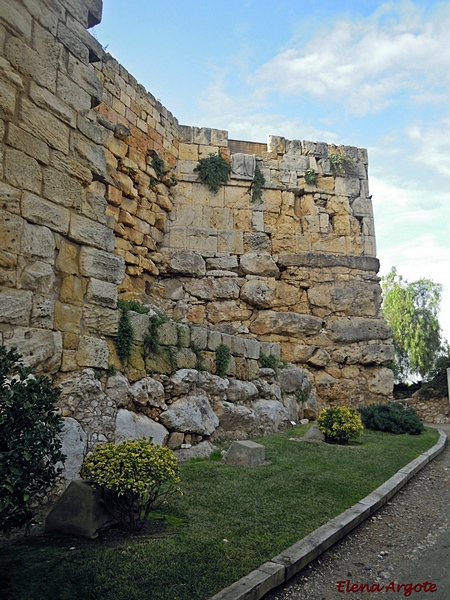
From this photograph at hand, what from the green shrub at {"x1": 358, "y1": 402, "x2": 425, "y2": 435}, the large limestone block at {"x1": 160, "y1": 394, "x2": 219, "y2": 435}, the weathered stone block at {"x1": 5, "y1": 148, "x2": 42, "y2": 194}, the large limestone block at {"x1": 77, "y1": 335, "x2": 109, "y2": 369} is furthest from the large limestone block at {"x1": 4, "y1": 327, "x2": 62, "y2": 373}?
the green shrub at {"x1": 358, "y1": 402, "x2": 425, "y2": 435}

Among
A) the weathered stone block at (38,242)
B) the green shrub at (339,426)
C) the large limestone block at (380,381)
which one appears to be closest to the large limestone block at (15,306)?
the weathered stone block at (38,242)

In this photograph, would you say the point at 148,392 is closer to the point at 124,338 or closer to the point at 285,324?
the point at 124,338

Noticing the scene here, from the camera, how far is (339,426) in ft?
29.5

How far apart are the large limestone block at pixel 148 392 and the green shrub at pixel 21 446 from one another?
2951 millimetres

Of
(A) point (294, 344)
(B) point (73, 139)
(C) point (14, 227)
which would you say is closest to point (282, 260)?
(A) point (294, 344)

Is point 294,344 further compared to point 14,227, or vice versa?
point 294,344

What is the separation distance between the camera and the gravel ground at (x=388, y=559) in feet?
10.9

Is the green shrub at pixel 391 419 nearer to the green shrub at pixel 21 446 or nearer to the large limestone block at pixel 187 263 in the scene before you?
the large limestone block at pixel 187 263

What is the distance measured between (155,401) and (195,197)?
8391 millimetres

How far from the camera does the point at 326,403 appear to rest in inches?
535

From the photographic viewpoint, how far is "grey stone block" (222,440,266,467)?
6.50 metres

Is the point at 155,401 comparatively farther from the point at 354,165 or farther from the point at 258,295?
the point at 354,165

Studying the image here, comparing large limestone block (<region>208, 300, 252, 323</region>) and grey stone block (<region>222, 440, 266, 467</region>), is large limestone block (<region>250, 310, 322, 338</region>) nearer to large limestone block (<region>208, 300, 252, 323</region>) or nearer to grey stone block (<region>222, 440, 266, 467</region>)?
large limestone block (<region>208, 300, 252, 323</region>)

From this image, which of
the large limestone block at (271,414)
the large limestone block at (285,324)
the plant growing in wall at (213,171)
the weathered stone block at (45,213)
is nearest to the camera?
the weathered stone block at (45,213)
